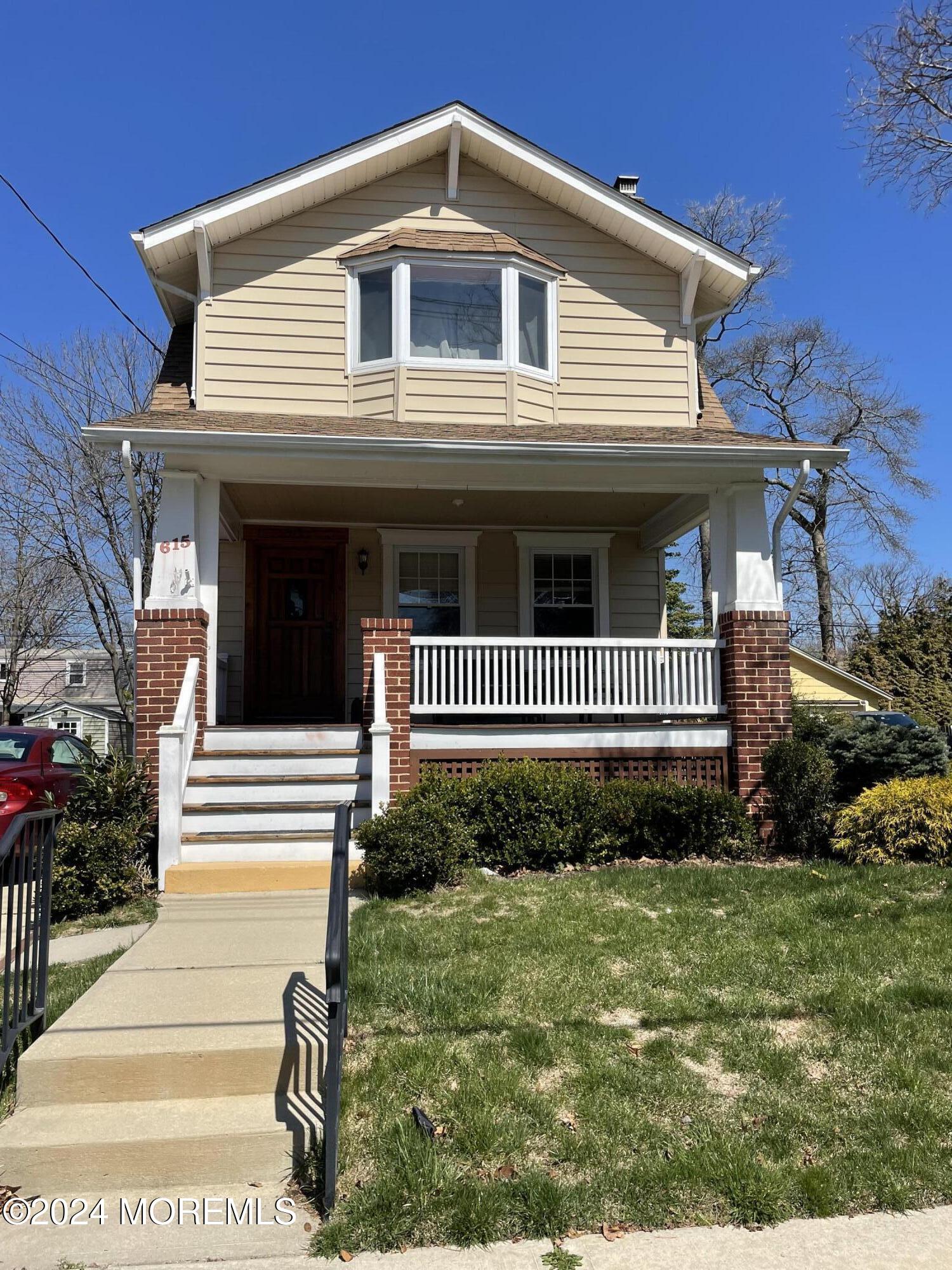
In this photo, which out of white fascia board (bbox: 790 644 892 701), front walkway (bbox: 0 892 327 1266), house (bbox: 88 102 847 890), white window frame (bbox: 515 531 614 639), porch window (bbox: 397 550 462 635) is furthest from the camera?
white fascia board (bbox: 790 644 892 701)

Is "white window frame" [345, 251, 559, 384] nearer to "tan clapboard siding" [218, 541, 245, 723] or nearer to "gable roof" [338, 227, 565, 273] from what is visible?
"gable roof" [338, 227, 565, 273]

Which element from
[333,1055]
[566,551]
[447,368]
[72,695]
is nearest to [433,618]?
[566,551]

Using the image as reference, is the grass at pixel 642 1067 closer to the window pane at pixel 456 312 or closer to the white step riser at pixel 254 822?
the white step riser at pixel 254 822

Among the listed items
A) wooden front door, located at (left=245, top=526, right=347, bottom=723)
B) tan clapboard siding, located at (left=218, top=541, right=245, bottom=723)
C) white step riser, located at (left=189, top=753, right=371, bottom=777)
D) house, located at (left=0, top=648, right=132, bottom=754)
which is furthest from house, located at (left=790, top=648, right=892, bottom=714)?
house, located at (left=0, top=648, right=132, bottom=754)

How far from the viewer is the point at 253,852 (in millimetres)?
7277

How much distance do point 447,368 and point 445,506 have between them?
5.27 feet

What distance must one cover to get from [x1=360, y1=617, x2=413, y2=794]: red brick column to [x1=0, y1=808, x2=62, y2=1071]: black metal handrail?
12.4 feet

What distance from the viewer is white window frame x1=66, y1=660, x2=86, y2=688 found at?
104ft

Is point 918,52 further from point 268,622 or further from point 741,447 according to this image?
point 268,622

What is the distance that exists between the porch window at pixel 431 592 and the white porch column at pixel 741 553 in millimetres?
3535

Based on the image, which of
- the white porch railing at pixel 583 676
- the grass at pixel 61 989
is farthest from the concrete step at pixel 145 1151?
the white porch railing at pixel 583 676

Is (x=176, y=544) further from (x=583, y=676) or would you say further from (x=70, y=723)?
(x=70, y=723)

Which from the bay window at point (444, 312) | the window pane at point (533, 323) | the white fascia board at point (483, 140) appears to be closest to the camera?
the white fascia board at point (483, 140)

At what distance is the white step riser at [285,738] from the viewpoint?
8.34m
